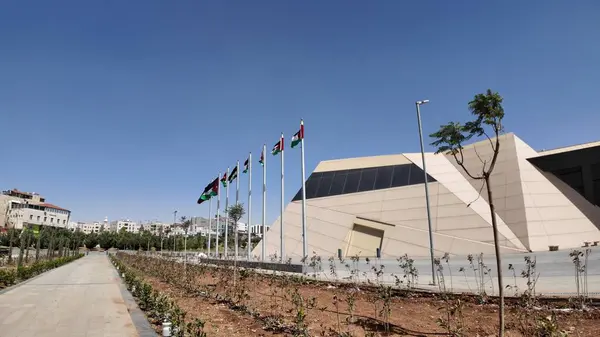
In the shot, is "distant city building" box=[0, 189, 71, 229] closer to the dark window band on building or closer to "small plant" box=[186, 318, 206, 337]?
the dark window band on building

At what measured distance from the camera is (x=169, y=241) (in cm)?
9438

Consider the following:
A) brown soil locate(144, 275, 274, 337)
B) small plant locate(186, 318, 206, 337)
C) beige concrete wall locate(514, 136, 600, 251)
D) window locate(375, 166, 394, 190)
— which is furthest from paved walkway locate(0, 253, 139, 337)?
beige concrete wall locate(514, 136, 600, 251)

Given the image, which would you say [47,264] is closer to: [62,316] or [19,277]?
[19,277]

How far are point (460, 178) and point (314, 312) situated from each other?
93.0 feet

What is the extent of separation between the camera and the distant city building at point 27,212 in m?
102

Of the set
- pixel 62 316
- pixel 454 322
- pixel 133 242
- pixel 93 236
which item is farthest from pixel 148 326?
pixel 93 236

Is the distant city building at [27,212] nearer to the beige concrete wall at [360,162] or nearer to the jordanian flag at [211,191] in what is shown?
the jordanian flag at [211,191]

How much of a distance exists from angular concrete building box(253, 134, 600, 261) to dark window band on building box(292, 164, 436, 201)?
0.10 metres

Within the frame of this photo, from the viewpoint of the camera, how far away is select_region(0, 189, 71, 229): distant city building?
102 m

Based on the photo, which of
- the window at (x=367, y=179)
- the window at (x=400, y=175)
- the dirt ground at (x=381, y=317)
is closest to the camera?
the dirt ground at (x=381, y=317)

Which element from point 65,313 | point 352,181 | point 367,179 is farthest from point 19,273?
point 367,179

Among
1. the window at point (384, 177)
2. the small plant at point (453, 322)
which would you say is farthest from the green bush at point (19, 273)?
the window at point (384, 177)

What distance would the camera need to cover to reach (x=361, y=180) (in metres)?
37.6

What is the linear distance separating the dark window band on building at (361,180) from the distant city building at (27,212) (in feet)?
293
